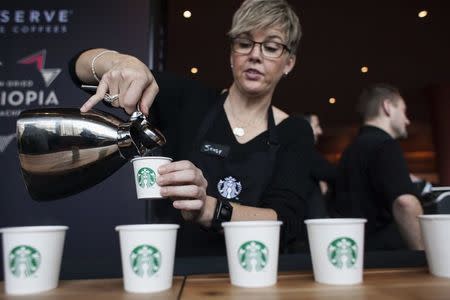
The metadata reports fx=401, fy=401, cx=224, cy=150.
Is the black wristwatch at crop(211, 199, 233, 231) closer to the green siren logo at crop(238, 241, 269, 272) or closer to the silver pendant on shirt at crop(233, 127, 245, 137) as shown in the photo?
the green siren logo at crop(238, 241, 269, 272)

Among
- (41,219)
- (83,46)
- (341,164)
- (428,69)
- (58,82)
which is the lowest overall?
(41,219)

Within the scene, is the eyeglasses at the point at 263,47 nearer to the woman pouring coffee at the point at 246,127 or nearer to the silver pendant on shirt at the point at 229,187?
the woman pouring coffee at the point at 246,127

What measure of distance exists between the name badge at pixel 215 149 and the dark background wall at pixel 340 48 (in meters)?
2.71

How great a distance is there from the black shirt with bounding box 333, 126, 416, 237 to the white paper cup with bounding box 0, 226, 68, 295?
1544 millimetres

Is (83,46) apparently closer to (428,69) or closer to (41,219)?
(41,219)

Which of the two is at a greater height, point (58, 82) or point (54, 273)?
point (58, 82)

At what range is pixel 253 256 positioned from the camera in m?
0.73

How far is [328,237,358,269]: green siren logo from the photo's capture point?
73cm

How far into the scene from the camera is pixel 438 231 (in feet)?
2.56

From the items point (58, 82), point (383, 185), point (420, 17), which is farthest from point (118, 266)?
point (420, 17)

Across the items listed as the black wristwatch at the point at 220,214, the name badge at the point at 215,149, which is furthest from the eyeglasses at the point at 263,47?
the black wristwatch at the point at 220,214

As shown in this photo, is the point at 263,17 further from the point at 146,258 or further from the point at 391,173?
the point at 391,173

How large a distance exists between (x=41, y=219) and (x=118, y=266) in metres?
1.41

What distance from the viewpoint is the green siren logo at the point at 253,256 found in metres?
0.72
